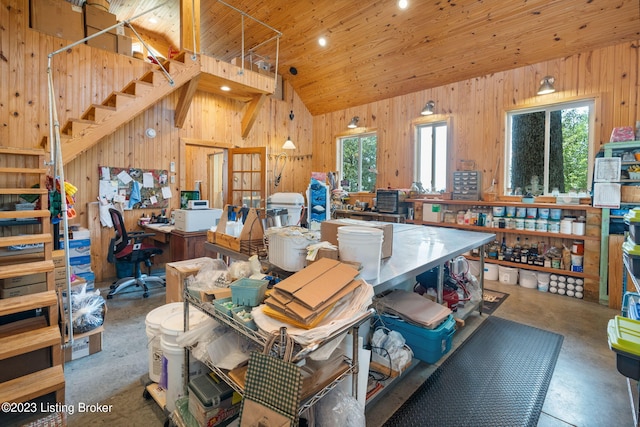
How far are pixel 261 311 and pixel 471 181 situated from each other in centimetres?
418

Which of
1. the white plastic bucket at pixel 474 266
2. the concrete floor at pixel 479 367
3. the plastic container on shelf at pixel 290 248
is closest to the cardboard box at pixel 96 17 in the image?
the concrete floor at pixel 479 367

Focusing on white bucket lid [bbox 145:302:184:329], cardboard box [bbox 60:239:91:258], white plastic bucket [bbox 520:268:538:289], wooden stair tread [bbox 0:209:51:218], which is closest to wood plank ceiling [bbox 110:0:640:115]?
white plastic bucket [bbox 520:268:538:289]

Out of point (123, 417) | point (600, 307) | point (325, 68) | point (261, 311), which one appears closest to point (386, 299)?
point (261, 311)

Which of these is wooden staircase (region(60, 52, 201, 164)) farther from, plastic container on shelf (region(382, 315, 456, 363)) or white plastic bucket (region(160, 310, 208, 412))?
plastic container on shelf (region(382, 315, 456, 363))

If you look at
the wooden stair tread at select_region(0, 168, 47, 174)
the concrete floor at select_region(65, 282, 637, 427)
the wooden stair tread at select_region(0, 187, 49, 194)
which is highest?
the wooden stair tread at select_region(0, 168, 47, 174)

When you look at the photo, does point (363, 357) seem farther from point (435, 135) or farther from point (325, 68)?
point (325, 68)

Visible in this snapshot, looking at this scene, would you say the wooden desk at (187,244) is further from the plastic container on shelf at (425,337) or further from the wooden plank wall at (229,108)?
the plastic container on shelf at (425,337)

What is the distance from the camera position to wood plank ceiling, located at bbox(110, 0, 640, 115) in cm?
348

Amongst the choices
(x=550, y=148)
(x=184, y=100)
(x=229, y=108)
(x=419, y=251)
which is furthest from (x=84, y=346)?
(x=550, y=148)

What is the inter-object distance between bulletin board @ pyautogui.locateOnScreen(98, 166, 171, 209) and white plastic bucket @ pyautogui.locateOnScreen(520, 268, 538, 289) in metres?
5.17

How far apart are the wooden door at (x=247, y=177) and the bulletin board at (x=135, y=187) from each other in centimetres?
109

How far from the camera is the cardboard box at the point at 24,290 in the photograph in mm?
2088

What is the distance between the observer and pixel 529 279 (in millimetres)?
4039

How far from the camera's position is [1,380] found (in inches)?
71.4
